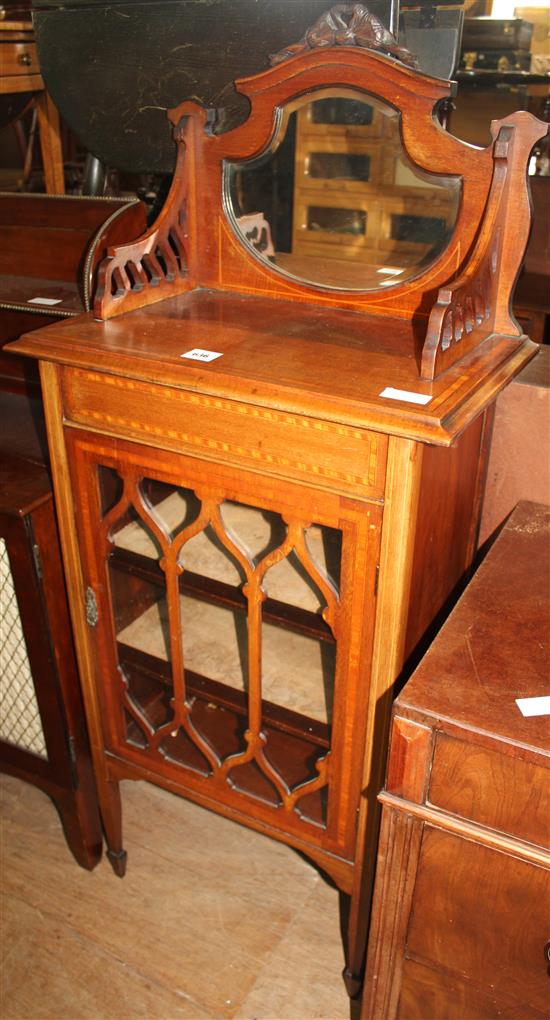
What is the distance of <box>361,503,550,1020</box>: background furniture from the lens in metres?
0.96

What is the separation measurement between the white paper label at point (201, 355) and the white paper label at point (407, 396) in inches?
10.1

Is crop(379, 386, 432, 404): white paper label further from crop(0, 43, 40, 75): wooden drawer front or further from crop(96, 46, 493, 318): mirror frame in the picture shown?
crop(0, 43, 40, 75): wooden drawer front

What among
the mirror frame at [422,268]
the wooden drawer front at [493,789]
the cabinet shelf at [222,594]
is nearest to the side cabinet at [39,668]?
the cabinet shelf at [222,594]

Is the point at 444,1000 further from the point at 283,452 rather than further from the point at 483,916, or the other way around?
the point at 283,452

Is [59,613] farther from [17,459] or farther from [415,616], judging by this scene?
[415,616]

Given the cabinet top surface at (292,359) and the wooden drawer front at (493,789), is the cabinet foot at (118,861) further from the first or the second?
the cabinet top surface at (292,359)

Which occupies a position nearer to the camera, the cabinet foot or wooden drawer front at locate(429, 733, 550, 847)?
wooden drawer front at locate(429, 733, 550, 847)

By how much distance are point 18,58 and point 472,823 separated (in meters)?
2.73

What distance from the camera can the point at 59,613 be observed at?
5.17 feet

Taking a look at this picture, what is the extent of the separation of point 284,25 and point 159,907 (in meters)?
1.72

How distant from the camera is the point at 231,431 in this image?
1.16 m

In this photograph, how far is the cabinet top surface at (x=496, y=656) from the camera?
3.14 feet

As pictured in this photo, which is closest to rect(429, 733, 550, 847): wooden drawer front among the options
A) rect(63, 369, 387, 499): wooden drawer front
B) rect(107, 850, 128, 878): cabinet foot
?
rect(63, 369, 387, 499): wooden drawer front

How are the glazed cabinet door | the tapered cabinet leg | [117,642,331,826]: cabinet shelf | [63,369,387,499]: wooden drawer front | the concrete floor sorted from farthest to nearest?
the tapered cabinet leg → the concrete floor → [117,642,331,826]: cabinet shelf → the glazed cabinet door → [63,369,387,499]: wooden drawer front
